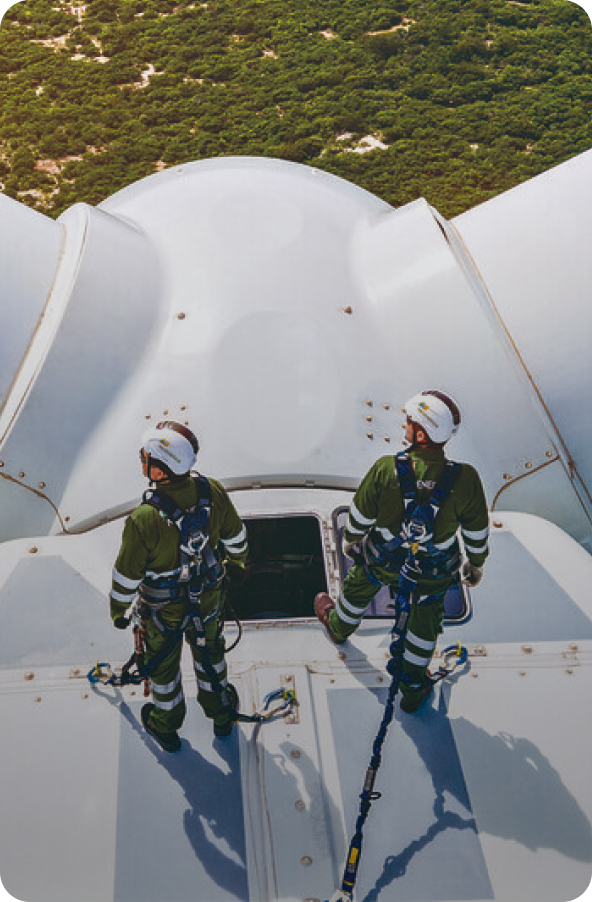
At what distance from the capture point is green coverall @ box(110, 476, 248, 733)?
436 cm

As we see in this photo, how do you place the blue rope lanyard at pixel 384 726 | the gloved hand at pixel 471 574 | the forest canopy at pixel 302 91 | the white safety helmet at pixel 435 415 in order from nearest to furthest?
the blue rope lanyard at pixel 384 726 → the white safety helmet at pixel 435 415 → the gloved hand at pixel 471 574 → the forest canopy at pixel 302 91

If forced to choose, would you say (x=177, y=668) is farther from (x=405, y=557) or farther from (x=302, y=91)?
(x=302, y=91)

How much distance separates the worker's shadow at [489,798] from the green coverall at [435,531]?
32 cm

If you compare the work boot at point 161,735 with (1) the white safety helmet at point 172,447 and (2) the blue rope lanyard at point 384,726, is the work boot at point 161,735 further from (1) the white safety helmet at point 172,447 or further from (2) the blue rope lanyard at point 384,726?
(1) the white safety helmet at point 172,447

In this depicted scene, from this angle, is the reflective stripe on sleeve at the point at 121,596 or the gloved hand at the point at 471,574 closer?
the reflective stripe on sleeve at the point at 121,596

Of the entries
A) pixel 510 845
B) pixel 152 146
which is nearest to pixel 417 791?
pixel 510 845

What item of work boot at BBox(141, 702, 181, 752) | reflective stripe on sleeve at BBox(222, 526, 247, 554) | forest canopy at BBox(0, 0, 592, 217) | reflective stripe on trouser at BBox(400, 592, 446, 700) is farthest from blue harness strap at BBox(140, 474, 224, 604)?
forest canopy at BBox(0, 0, 592, 217)

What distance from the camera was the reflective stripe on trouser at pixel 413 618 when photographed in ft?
16.0

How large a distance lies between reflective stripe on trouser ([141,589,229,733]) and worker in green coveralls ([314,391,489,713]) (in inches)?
32.7

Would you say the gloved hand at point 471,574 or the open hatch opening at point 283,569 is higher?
the open hatch opening at point 283,569

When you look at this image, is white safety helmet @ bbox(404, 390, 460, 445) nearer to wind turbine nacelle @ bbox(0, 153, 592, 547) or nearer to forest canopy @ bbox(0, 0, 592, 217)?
wind turbine nacelle @ bbox(0, 153, 592, 547)

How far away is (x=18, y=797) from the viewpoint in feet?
15.0

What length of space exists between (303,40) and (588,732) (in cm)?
1427

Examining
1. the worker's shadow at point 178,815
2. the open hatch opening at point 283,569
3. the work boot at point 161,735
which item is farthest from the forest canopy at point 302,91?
the worker's shadow at point 178,815
